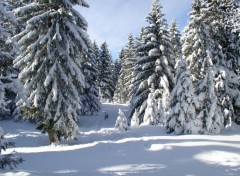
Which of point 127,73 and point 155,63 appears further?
point 127,73

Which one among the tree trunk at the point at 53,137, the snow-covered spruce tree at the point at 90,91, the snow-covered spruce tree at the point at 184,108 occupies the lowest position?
the tree trunk at the point at 53,137

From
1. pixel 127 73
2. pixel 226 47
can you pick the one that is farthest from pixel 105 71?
pixel 226 47

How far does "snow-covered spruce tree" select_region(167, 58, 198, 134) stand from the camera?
22.9m

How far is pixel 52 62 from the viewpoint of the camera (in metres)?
20.9

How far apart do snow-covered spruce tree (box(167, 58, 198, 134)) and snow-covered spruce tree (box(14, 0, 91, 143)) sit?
721 cm

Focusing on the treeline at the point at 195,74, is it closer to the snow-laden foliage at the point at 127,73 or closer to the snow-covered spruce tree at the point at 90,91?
the snow-covered spruce tree at the point at 90,91

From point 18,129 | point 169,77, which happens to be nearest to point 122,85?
point 169,77

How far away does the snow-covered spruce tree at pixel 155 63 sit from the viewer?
32.4 metres

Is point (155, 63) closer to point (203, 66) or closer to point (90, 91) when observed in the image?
point (203, 66)

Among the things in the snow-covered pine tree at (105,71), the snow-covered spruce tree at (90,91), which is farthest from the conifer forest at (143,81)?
the snow-covered pine tree at (105,71)

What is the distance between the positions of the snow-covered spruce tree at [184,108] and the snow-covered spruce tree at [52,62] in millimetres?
7207

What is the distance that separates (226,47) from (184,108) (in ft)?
26.5

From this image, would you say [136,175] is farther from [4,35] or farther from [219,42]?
[219,42]

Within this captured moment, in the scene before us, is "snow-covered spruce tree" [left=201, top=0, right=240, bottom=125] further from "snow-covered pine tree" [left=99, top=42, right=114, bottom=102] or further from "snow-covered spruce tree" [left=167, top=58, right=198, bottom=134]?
"snow-covered pine tree" [left=99, top=42, right=114, bottom=102]
